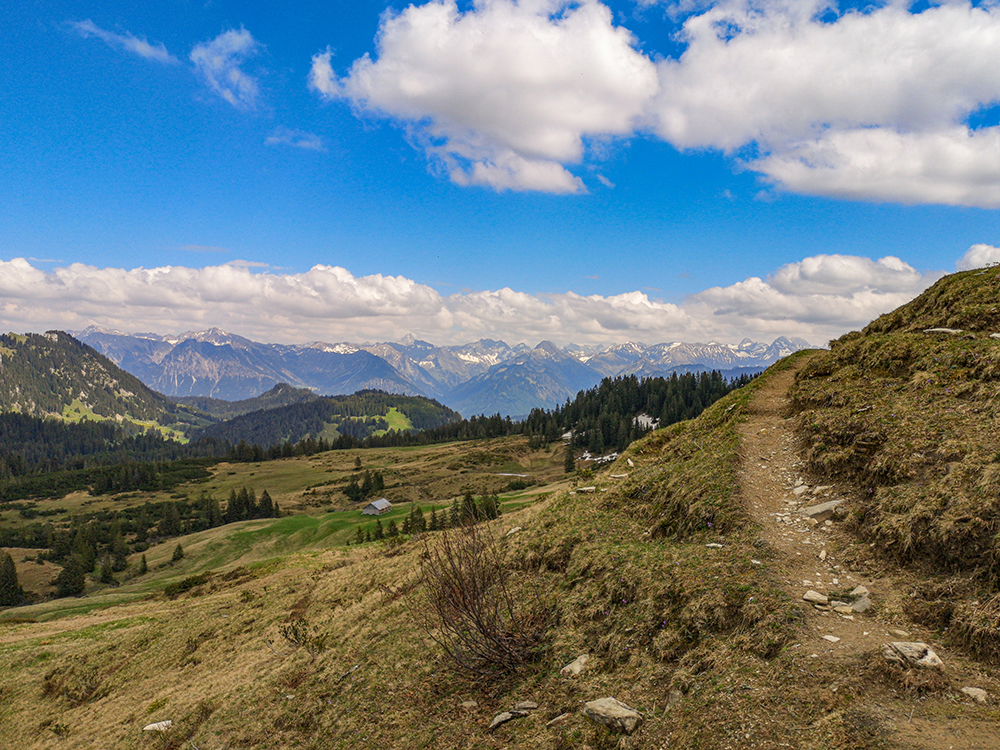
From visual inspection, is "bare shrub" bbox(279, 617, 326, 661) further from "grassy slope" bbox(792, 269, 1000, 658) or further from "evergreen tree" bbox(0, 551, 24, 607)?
"evergreen tree" bbox(0, 551, 24, 607)

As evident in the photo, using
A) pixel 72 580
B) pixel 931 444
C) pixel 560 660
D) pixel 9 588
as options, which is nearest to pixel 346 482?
pixel 72 580

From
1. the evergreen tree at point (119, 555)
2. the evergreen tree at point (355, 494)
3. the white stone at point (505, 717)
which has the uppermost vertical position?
Answer: the white stone at point (505, 717)

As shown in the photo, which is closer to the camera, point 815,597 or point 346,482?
point 815,597

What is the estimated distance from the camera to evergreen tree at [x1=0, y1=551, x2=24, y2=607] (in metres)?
83.7

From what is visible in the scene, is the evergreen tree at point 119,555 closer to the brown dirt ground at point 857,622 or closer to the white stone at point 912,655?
the brown dirt ground at point 857,622

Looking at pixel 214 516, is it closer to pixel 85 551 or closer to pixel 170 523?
pixel 170 523

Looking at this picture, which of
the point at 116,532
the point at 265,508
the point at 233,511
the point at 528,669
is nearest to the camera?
the point at 528,669

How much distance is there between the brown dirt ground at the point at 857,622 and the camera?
6070 mm

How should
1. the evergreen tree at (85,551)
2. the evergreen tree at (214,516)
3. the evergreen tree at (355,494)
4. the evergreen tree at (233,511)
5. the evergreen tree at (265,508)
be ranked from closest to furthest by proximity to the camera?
the evergreen tree at (85,551) → the evergreen tree at (214,516) → the evergreen tree at (233,511) → the evergreen tree at (265,508) → the evergreen tree at (355,494)

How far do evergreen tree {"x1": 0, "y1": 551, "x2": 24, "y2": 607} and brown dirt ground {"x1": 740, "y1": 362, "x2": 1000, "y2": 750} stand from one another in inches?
4979

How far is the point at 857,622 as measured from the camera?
8539 millimetres

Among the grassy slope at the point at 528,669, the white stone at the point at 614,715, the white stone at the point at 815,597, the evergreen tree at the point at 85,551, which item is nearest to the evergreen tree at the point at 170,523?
the evergreen tree at the point at 85,551

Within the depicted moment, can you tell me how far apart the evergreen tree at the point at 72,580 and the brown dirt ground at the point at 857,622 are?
127645mm

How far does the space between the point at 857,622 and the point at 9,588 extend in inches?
5097
